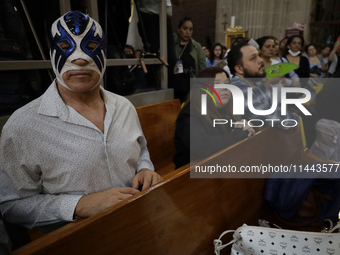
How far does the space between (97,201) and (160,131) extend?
1.26 m

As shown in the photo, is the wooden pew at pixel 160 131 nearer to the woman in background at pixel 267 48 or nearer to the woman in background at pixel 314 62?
the woman in background at pixel 267 48

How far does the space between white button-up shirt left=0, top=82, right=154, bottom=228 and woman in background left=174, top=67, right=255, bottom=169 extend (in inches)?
23.5

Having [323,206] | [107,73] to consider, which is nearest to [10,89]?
[107,73]

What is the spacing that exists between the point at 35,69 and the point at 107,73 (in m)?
0.68

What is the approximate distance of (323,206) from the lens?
1.31 m

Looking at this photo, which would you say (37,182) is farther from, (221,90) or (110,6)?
(110,6)

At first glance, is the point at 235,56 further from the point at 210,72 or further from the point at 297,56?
the point at 297,56

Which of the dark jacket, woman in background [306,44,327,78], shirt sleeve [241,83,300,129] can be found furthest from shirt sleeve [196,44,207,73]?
woman in background [306,44,327,78]

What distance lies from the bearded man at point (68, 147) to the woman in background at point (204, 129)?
0.49 metres

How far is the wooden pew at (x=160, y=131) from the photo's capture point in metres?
1.94

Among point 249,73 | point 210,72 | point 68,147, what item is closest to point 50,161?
point 68,147

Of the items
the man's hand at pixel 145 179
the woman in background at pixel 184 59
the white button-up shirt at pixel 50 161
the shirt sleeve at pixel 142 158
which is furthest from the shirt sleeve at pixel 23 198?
the woman in background at pixel 184 59

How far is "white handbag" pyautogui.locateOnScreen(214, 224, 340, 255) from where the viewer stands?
3.10 feet

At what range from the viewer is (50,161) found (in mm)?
850
